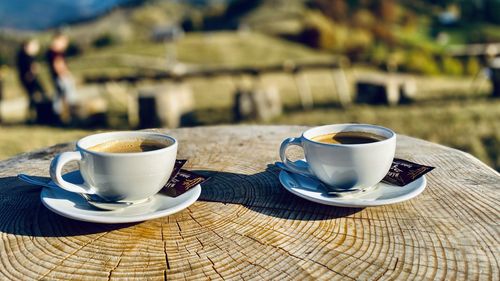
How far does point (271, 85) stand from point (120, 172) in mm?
9633

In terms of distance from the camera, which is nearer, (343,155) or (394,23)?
(343,155)

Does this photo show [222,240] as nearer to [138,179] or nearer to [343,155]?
[138,179]

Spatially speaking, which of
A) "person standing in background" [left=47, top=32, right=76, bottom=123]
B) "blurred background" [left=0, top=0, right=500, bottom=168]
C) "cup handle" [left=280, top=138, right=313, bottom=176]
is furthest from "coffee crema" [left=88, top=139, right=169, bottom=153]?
"person standing in background" [left=47, top=32, right=76, bottom=123]

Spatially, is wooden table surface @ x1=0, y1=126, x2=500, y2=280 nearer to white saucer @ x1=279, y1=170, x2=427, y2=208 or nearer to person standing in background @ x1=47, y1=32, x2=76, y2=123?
white saucer @ x1=279, y1=170, x2=427, y2=208

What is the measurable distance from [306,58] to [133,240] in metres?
20.2

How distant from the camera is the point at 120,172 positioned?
57.0 inches

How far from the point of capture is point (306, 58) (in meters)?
21.1

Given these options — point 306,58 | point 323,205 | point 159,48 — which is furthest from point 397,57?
point 323,205

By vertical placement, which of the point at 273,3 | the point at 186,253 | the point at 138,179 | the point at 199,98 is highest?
the point at 273,3

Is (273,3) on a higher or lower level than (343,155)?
higher

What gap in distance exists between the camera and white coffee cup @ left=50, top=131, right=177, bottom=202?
56.6 inches

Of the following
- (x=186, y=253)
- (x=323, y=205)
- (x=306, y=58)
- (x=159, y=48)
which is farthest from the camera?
(x=159, y=48)

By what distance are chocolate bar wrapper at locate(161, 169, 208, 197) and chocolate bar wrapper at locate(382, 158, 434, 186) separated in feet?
2.12

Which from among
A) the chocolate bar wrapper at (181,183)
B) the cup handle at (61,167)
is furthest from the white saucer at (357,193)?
the cup handle at (61,167)
